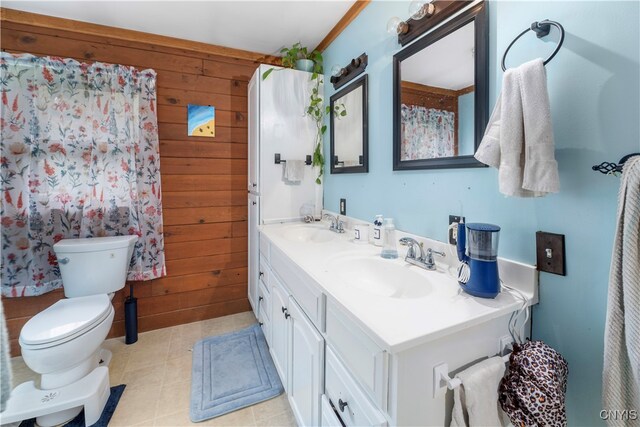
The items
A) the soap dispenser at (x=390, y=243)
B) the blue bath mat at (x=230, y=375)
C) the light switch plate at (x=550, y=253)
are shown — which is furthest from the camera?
the blue bath mat at (x=230, y=375)

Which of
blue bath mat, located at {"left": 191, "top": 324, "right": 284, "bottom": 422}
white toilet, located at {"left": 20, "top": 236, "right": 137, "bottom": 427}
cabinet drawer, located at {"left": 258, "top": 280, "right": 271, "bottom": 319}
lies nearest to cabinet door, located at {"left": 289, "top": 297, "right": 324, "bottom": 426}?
blue bath mat, located at {"left": 191, "top": 324, "right": 284, "bottom": 422}

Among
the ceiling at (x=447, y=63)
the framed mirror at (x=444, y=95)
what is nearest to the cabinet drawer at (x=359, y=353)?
the framed mirror at (x=444, y=95)

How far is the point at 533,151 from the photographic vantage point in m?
0.72

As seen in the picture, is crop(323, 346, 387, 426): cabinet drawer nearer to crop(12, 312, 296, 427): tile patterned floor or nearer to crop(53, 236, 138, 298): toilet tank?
crop(12, 312, 296, 427): tile patterned floor

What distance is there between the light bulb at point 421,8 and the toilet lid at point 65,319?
2.14 metres

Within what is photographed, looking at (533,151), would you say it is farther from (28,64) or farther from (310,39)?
(28,64)

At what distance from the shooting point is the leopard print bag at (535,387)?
67 centimetres

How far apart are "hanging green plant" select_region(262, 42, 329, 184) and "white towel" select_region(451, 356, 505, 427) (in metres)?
1.67

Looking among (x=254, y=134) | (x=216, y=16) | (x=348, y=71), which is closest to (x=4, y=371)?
(x=254, y=134)

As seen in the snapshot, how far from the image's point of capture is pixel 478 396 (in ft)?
2.26

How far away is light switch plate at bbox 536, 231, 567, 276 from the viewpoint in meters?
0.78

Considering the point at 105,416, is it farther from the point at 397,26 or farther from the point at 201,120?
the point at 397,26

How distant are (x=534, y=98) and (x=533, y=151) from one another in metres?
0.14

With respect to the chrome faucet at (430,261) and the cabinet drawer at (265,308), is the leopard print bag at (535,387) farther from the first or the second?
the cabinet drawer at (265,308)
